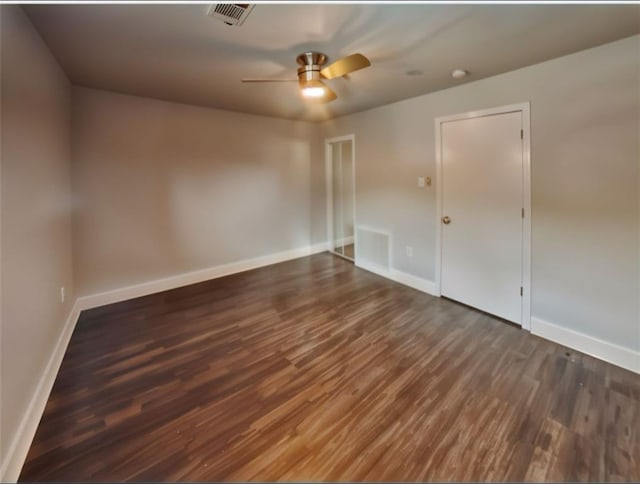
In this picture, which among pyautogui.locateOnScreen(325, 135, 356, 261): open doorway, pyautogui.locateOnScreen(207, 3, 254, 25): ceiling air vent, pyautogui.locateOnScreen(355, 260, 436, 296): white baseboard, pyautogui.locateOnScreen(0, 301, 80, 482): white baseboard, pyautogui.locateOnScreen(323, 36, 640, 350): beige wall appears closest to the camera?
pyautogui.locateOnScreen(0, 301, 80, 482): white baseboard

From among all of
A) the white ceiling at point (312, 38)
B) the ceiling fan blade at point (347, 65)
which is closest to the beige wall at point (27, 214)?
the white ceiling at point (312, 38)

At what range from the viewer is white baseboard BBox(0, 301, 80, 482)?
4.75ft

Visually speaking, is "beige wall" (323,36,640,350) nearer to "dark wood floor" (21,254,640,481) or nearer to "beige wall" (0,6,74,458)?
"dark wood floor" (21,254,640,481)

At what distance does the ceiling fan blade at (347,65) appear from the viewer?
83.0 inches

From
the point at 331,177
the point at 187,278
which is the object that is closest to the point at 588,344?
the point at 331,177

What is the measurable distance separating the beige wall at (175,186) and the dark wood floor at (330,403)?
926mm

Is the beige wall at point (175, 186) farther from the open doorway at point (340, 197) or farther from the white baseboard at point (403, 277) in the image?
the white baseboard at point (403, 277)

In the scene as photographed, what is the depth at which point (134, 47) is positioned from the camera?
2316 millimetres

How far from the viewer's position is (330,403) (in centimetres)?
198

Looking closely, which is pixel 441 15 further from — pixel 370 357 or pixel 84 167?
pixel 84 167

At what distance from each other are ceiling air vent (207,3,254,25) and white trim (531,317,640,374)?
3377 millimetres

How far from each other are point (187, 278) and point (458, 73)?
400 centimetres

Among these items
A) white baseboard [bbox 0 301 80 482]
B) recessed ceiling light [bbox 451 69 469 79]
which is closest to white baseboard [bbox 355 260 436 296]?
recessed ceiling light [bbox 451 69 469 79]

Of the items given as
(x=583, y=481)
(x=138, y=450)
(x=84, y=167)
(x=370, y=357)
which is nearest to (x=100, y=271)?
(x=84, y=167)
